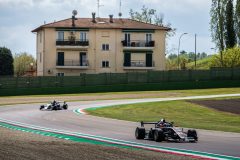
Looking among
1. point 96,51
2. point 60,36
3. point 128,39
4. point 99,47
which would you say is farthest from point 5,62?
point 128,39

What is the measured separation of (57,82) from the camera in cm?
7944

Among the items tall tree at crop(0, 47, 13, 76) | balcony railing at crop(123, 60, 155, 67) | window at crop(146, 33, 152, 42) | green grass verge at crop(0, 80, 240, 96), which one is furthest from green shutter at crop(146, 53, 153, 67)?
tall tree at crop(0, 47, 13, 76)

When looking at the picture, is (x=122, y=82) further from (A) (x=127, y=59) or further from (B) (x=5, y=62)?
(B) (x=5, y=62)

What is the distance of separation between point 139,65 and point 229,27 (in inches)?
1156

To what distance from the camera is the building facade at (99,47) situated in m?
95.2

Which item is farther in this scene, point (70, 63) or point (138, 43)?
point (138, 43)

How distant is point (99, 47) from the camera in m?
96.6

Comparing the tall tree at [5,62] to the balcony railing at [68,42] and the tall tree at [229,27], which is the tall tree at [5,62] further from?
the tall tree at [229,27]

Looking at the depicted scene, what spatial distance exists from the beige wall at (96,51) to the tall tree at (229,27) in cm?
2533

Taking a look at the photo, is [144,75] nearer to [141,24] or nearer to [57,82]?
[57,82]

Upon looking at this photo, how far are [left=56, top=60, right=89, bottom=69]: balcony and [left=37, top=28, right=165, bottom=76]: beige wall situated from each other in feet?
1.85

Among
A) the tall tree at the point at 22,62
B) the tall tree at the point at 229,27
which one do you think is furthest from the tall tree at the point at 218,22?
the tall tree at the point at 22,62

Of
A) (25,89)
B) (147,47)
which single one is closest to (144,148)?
(25,89)

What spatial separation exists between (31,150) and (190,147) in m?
5.05
